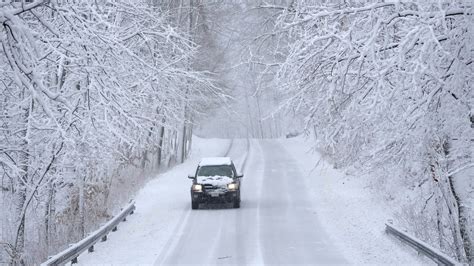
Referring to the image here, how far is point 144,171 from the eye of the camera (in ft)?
116

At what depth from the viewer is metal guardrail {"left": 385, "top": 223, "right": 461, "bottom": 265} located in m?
11.3

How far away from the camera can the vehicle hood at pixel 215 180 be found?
22.7 metres

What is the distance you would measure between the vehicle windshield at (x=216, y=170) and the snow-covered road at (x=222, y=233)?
1.32m

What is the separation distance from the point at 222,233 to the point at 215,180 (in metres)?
5.25

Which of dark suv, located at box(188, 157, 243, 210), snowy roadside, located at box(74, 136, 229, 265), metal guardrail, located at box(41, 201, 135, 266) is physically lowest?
snowy roadside, located at box(74, 136, 229, 265)

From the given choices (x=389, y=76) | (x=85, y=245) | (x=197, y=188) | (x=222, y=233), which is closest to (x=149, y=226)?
(x=222, y=233)

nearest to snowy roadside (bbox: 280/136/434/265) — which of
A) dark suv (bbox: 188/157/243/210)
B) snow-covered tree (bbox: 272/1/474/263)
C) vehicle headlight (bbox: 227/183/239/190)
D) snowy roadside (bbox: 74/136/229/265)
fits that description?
snow-covered tree (bbox: 272/1/474/263)

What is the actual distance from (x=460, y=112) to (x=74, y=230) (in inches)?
490

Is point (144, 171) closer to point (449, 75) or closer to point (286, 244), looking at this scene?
point (286, 244)

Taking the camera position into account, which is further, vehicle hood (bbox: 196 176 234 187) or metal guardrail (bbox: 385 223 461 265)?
vehicle hood (bbox: 196 176 234 187)

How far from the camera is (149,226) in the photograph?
19.2 meters

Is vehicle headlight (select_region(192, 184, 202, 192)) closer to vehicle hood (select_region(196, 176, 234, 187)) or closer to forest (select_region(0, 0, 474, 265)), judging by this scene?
vehicle hood (select_region(196, 176, 234, 187))

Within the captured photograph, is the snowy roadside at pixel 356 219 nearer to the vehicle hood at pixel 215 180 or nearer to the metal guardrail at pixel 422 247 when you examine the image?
the metal guardrail at pixel 422 247

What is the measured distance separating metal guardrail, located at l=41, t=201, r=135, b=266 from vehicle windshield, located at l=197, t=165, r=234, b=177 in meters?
4.19
